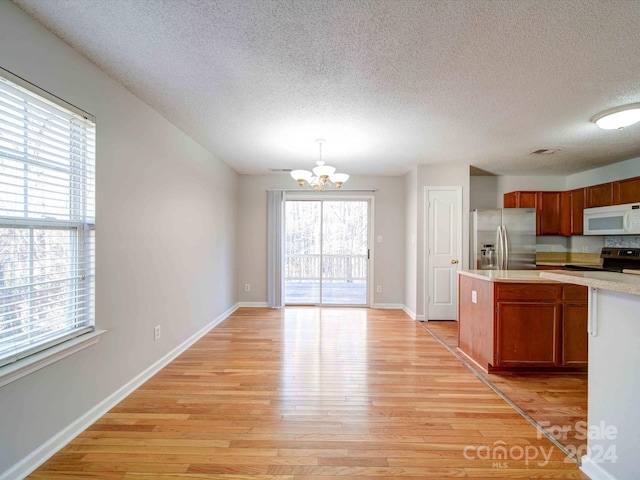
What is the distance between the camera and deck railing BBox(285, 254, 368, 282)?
5.33 m

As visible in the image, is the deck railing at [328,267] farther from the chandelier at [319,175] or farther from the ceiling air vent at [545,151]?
the ceiling air vent at [545,151]

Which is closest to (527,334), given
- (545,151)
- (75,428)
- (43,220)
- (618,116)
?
(618,116)

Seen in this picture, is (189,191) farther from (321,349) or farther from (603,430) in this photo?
(603,430)

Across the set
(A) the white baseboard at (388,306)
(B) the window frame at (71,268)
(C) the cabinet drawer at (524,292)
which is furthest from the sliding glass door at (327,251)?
(B) the window frame at (71,268)

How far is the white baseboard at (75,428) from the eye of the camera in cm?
144

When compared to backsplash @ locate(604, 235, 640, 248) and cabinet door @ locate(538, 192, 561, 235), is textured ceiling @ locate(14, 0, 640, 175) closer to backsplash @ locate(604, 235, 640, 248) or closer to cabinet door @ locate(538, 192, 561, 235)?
cabinet door @ locate(538, 192, 561, 235)

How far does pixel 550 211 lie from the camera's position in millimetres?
4566

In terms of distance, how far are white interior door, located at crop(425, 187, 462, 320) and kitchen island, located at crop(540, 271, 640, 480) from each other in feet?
9.41

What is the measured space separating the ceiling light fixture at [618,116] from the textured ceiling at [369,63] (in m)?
0.10

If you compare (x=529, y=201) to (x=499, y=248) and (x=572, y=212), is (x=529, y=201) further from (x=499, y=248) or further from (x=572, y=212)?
(x=499, y=248)

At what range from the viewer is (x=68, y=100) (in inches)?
67.9

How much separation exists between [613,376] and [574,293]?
142cm

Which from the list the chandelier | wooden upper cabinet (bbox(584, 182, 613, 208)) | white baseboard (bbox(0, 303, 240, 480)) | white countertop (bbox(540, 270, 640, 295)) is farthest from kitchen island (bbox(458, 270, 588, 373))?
white baseboard (bbox(0, 303, 240, 480))

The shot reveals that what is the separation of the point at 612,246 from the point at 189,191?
6175 millimetres
